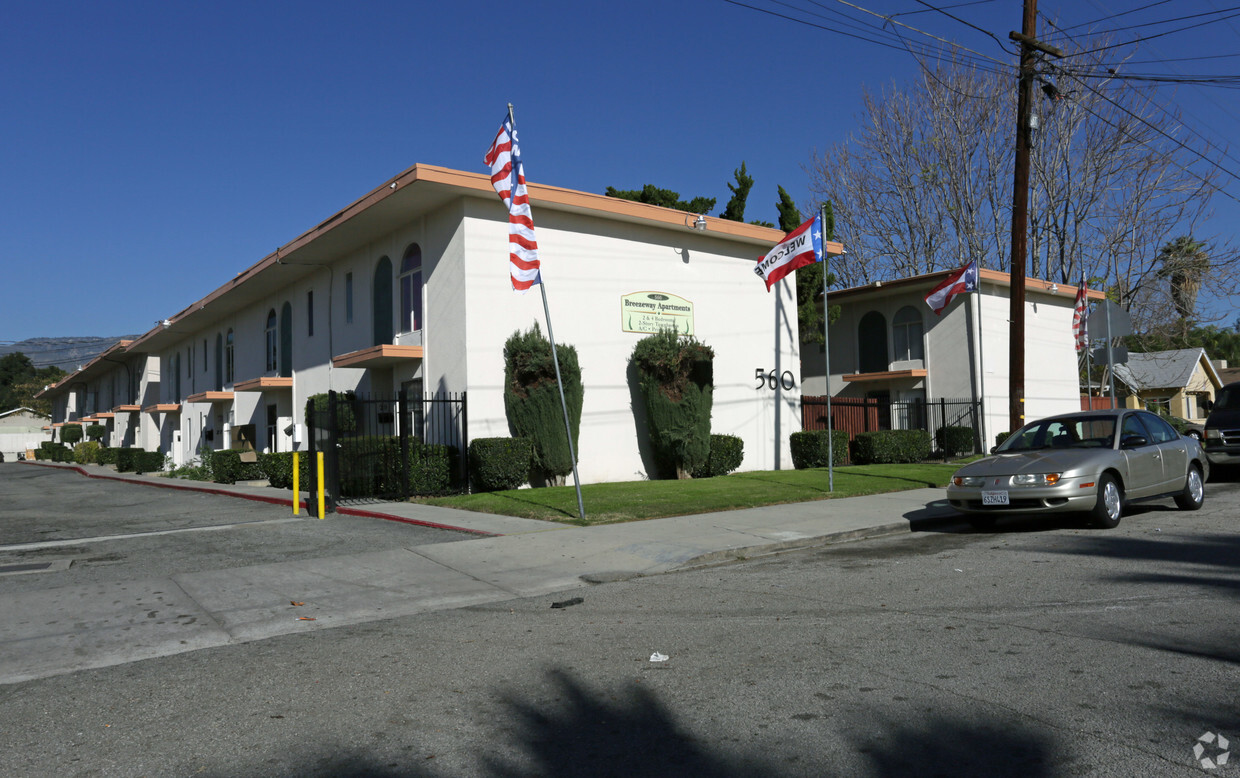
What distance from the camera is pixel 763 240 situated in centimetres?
2203

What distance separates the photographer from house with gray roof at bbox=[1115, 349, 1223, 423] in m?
47.9

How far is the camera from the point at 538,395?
17.1 meters

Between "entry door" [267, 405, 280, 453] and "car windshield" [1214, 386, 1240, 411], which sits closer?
"car windshield" [1214, 386, 1240, 411]

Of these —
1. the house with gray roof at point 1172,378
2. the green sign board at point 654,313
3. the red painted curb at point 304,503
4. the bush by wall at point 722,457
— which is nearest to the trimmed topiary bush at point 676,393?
the bush by wall at point 722,457

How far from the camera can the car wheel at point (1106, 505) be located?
34.7 ft

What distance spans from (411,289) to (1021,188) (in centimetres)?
1300

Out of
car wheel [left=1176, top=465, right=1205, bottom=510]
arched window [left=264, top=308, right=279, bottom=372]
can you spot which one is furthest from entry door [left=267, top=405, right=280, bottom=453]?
car wheel [left=1176, top=465, right=1205, bottom=510]

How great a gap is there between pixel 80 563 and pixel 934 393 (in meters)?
24.9

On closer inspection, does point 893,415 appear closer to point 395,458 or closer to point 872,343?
point 872,343

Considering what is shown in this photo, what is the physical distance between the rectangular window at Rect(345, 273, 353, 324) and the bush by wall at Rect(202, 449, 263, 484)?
5.27 metres

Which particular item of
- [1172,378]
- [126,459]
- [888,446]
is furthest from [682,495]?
[1172,378]

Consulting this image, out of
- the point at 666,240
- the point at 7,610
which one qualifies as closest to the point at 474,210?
the point at 666,240

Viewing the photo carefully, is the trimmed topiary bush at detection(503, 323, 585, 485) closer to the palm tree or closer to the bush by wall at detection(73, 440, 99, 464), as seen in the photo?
the palm tree

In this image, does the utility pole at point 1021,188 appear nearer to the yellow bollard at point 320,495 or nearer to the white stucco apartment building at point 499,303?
the white stucco apartment building at point 499,303
